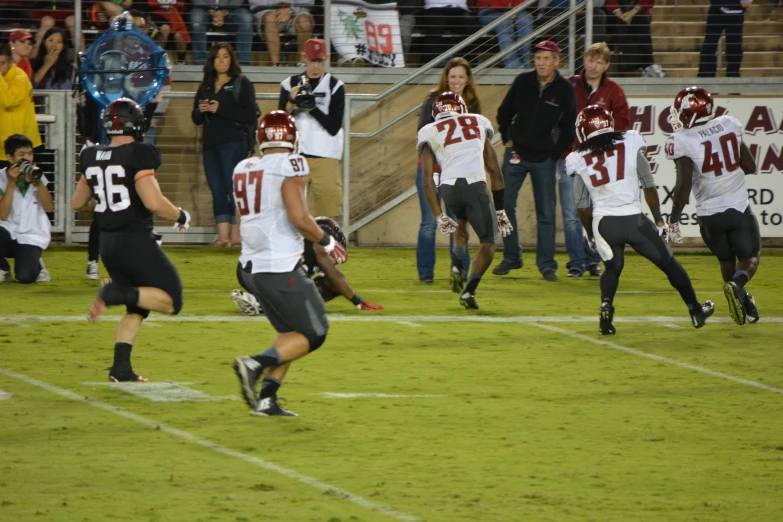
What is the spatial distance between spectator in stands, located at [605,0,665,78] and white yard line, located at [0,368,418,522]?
10730mm

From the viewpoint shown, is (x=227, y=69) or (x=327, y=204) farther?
(x=227, y=69)

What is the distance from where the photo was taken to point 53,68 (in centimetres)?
1600

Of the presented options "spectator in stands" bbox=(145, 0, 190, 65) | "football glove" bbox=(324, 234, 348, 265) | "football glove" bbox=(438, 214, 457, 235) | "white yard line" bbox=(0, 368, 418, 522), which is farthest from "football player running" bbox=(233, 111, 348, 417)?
"spectator in stands" bbox=(145, 0, 190, 65)

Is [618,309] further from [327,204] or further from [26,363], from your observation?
[26,363]

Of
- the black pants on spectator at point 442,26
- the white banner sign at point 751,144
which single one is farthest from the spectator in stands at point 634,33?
the black pants on spectator at point 442,26

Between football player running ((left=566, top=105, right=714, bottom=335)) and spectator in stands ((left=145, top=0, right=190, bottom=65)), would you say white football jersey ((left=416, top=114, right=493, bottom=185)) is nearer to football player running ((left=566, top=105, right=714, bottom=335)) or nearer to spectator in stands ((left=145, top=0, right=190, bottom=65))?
football player running ((left=566, top=105, right=714, bottom=335))

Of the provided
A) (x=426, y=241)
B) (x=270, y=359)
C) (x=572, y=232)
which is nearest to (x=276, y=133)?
(x=270, y=359)

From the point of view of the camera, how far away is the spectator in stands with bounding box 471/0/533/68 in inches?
657

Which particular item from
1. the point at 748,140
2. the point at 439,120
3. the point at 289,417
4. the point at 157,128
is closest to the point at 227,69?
the point at 157,128

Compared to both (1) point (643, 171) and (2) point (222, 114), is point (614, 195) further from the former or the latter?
(2) point (222, 114)

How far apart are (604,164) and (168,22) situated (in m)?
8.38

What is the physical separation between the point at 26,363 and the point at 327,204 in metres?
5.70

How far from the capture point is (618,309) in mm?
11555

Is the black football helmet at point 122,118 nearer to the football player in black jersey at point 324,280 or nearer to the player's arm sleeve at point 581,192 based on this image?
the football player in black jersey at point 324,280
